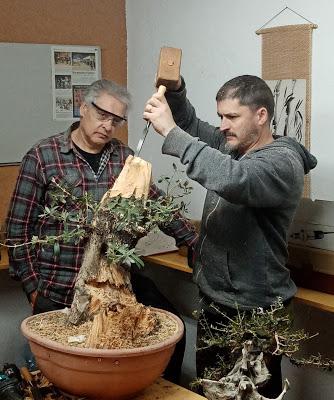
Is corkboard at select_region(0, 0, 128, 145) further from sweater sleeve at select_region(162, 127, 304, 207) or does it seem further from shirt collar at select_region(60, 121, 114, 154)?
sweater sleeve at select_region(162, 127, 304, 207)

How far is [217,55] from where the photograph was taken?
2902 millimetres

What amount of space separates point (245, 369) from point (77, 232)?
0.53 m

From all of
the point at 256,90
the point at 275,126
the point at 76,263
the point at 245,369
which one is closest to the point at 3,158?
the point at 76,263

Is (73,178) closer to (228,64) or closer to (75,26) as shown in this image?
(228,64)

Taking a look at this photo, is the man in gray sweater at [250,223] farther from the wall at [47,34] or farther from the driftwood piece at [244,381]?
the wall at [47,34]

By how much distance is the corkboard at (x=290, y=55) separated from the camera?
2449 mm

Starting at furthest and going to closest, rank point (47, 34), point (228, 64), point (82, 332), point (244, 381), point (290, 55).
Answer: point (47, 34)
point (228, 64)
point (290, 55)
point (82, 332)
point (244, 381)

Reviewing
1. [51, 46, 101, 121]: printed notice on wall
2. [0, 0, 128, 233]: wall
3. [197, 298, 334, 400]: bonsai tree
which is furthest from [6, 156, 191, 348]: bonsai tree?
[51, 46, 101, 121]: printed notice on wall

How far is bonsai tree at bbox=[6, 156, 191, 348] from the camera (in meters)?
1.48

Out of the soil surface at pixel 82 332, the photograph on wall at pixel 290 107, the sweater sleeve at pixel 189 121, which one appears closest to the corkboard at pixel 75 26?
the photograph on wall at pixel 290 107

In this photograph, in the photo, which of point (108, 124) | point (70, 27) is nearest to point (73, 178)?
point (108, 124)

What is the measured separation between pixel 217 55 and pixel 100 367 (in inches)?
75.9

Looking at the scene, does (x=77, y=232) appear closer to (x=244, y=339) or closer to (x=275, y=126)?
(x=244, y=339)

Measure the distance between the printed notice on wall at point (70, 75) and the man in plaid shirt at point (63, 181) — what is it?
0.85 meters
